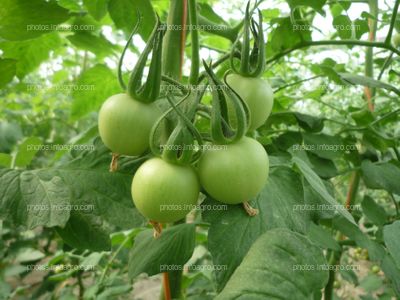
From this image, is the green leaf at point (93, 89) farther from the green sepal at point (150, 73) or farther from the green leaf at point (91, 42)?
the green sepal at point (150, 73)

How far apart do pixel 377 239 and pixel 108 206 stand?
2.09 feet

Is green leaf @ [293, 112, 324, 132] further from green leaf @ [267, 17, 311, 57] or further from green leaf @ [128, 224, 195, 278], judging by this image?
green leaf @ [128, 224, 195, 278]

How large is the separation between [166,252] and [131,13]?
481 mm

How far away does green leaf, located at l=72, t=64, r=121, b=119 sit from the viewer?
3.25ft

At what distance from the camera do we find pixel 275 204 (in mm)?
612

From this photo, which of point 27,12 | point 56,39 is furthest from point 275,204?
point 56,39

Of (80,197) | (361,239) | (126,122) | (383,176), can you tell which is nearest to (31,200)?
(80,197)

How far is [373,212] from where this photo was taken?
1019mm

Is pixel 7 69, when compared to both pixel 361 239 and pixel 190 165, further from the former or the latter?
pixel 361 239

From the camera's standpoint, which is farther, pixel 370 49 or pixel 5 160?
pixel 370 49

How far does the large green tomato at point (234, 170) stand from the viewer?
1.73 feet

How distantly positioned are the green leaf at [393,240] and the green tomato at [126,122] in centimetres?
43

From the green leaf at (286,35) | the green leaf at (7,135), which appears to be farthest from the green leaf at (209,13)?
the green leaf at (7,135)

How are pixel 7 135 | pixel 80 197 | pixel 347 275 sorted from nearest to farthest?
pixel 80 197
pixel 347 275
pixel 7 135
